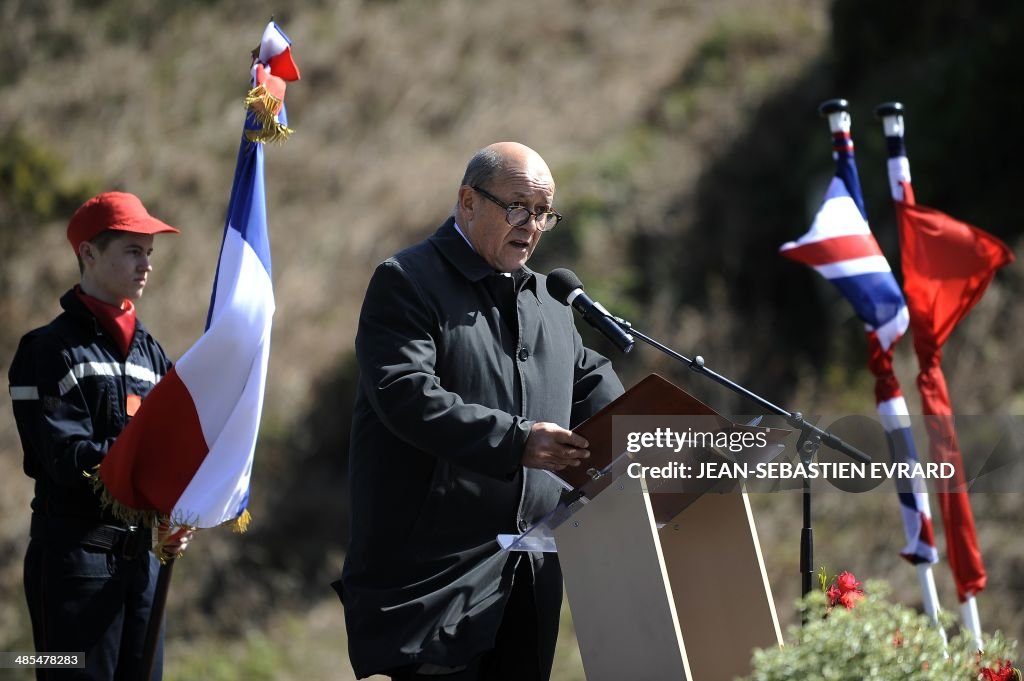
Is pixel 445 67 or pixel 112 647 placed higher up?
pixel 445 67

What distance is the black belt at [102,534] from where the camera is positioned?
13.0ft

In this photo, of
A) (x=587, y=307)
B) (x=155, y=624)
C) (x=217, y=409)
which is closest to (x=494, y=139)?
(x=217, y=409)

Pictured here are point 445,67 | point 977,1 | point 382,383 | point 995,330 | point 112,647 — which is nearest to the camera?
point 382,383

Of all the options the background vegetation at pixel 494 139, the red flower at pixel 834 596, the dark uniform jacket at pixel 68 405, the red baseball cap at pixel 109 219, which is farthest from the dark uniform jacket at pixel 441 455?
the background vegetation at pixel 494 139

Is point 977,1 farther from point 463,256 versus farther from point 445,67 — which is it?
point 463,256

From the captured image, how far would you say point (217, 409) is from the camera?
4.32 m

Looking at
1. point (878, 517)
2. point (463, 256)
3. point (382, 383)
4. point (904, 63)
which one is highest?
point (904, 63)

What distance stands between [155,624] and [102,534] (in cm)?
34

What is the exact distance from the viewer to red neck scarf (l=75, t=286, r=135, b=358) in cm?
414

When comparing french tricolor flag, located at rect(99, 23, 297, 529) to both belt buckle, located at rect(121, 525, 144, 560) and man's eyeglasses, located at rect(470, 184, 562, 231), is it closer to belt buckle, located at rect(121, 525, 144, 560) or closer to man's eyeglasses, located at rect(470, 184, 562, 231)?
belt buckle, located at rect(121, 525, 144, 560)

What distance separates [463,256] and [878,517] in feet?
17.8

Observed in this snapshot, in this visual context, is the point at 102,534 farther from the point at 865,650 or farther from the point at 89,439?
the point at 865,650

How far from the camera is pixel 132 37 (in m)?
15.3

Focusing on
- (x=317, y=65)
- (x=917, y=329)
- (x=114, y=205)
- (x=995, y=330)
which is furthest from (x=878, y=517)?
(x=317, y=65)
